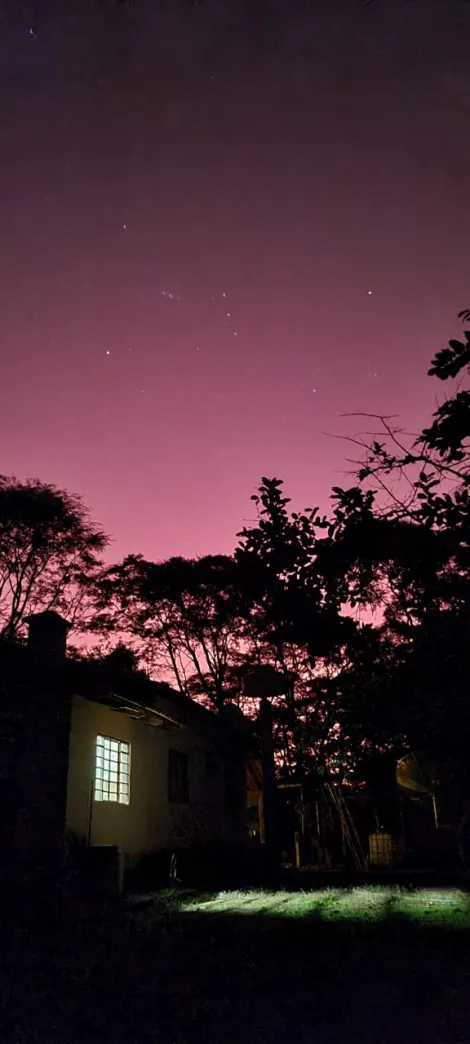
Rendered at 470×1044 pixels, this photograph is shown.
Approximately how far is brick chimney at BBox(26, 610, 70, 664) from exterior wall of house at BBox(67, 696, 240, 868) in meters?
0.98

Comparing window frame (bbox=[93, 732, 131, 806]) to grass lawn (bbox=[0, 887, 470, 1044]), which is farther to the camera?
window frame (bbox=[93, 732, 131, 806])

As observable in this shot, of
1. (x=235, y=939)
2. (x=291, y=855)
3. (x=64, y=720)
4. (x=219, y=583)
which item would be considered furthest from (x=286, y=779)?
(x=235, y=939)

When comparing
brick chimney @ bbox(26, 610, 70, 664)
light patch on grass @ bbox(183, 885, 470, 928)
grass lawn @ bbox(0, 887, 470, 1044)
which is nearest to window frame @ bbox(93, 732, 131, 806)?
brick chimney @ bbox(26, 610, 70, 664)

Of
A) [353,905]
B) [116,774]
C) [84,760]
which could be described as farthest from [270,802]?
[353,905]

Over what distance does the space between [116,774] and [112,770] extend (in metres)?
0.22

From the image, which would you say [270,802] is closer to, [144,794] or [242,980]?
[144,794]

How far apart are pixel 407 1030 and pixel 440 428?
418cm

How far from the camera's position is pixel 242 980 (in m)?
5.62

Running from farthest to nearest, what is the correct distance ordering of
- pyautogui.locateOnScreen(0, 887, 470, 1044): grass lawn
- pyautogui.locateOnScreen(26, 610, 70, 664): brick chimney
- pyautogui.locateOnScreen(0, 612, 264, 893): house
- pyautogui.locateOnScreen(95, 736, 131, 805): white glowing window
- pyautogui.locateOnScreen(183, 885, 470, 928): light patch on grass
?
pyautogui.locateOnScreen(95, 736, 131, 805): white glowing window, pyautogui.locateOnScreen(26, 610, 70, 664): brick chimney, pyautogui.locateOnScreen(0, 612, 264, 893): house, pyautogui.locateOnScreen(183, 885, 470, 928): light patch on grass, pyautogui.locateOnScreen(0, 887, 470, 1044): grass lawn

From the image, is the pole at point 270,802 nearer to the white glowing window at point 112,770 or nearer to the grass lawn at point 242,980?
the white glowing window at point 112,770

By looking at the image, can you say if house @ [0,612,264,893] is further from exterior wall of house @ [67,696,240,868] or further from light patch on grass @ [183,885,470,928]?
light patch on grass @ [183,885,470,928]

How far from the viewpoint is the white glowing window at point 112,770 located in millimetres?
14445

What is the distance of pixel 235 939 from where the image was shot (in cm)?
763

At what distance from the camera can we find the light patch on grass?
9492 mm
